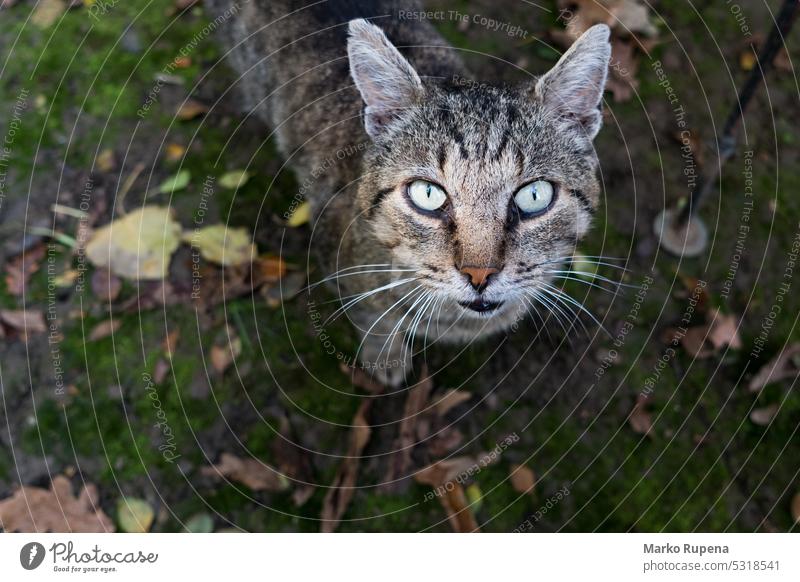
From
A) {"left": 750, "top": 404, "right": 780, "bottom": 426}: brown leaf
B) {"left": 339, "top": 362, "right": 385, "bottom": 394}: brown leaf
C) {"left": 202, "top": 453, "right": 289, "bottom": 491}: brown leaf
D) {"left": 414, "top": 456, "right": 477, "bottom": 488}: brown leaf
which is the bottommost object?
{"left": 414, "top": 456, "right": 477, "bottom": 488}: brown leaf

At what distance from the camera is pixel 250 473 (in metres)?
2.86

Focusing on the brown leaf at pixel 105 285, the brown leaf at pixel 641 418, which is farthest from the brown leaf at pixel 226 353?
the brown leaf at pixel 641 418

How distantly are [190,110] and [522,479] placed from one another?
317 cm

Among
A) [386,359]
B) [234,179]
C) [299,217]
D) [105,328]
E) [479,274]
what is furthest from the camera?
[234,179]

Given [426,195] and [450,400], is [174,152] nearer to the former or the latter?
[426,195]

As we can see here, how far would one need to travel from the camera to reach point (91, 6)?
3721 mm

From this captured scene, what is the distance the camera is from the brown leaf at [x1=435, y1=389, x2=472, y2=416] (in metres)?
3.02

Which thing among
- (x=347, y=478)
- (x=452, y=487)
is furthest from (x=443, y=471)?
(x=347, y=478)

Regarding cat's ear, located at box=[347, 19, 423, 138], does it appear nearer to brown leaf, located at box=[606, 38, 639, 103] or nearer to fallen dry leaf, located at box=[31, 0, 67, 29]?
brown leaf, located at box=[606, 38, 639, 103]

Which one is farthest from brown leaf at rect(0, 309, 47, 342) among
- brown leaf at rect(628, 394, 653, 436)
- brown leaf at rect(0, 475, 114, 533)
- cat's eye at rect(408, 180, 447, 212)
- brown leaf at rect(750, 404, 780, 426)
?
brown leaf at rect(750, 404, 780, 426)

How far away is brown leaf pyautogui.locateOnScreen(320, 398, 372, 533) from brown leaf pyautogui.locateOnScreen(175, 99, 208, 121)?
2.29 metres

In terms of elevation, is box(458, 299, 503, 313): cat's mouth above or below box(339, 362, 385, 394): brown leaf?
above
